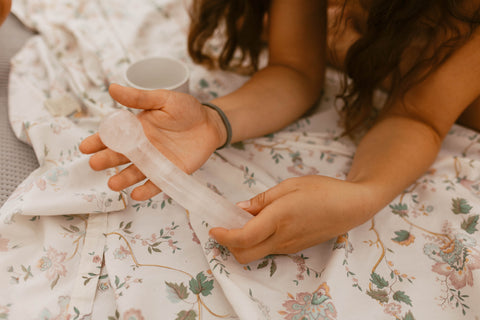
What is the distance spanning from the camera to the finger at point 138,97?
0.53 m

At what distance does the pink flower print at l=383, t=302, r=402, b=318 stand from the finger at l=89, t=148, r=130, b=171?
44 cm

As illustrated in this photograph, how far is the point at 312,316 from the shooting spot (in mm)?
512

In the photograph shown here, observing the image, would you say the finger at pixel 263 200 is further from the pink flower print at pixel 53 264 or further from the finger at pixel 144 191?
the pink flower print at pixel 53 264

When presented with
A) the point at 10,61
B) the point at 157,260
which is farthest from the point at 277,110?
the point at 10,61

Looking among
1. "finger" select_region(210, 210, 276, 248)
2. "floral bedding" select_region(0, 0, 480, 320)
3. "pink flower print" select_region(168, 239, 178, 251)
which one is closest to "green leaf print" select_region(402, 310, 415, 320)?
"floral bedding" select_region(0, 0, 480, 320)

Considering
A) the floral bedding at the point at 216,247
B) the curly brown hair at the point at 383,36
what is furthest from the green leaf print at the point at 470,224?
the curly brown hair at the point at 383,36

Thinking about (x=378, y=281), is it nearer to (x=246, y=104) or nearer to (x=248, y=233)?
(x=248, y=233)

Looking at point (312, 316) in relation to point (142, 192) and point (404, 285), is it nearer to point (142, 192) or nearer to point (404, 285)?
point (404, 285)

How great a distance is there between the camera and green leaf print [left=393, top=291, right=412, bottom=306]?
0.55m

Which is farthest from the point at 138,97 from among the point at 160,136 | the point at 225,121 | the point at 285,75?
the point at 285,75

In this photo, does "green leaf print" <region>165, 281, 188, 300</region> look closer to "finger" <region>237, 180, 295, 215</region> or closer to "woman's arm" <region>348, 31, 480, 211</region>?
"finger" <region>237, 180, 295, 215</region>

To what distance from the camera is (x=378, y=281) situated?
574 millimetres

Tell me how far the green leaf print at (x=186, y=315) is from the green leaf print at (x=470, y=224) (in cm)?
45

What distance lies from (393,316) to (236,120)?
1.32ft
